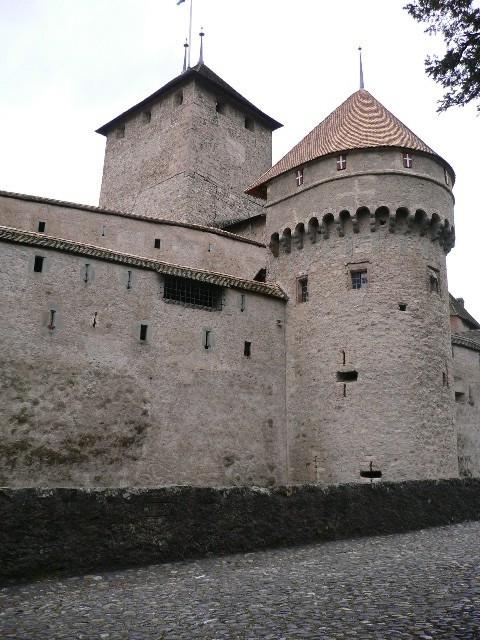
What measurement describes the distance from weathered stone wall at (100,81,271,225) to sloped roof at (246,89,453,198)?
9.66m

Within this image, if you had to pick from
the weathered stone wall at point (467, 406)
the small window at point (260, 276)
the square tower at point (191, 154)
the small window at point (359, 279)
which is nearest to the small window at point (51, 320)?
the small window at point (359, 279)

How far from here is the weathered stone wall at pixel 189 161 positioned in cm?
3238

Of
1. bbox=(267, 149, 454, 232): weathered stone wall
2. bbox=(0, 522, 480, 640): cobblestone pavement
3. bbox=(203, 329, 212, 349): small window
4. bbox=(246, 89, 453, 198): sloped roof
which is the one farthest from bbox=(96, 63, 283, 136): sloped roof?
bbox=(0, 522, 480, 640): cobblestone pavement

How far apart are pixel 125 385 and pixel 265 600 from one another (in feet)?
36.1

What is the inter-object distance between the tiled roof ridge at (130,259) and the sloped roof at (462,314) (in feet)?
49.2

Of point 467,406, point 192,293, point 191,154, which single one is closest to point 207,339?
point 192,293

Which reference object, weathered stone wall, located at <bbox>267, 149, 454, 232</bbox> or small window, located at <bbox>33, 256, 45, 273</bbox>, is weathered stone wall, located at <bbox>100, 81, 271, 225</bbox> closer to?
weathered stone wall, located at <bbox>267, 149, 454, 232</bbox>

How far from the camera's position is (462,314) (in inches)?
1329

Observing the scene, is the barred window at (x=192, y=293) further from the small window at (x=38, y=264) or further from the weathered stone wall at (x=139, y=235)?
the weathered stone wall at (x=139, y=235)

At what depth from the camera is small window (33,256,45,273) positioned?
15906mm

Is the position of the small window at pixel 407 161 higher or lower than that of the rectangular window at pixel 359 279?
higher

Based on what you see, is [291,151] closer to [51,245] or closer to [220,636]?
[51,245]

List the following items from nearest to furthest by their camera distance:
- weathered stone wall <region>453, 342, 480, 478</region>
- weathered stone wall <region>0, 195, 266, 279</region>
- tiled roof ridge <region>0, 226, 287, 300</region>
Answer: tiled roof ridge <region>0, 226, 287, 300</region> < weathered stone wall <region>0, 195, 266, 279</region> < weathered stone wall <region>453, 342, 480, 478</region>

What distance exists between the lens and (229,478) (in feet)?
58.0
